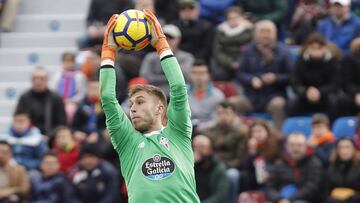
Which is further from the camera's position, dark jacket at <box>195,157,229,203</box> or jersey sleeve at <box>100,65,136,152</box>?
dark jacket at <box>195,157,229,203</box>

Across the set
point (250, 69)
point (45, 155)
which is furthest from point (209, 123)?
point (45, 155)

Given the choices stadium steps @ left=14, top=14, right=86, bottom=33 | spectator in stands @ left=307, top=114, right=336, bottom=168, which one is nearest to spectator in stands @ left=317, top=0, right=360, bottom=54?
spectator in stands @ left=307, top=114, right=336, bottom=168

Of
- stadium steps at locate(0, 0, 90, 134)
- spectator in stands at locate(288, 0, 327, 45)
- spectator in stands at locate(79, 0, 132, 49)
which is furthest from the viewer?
stadium steps at locate(0, 0, 90, 134)

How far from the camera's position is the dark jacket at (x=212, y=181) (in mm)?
13156

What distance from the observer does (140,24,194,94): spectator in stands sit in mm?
14625

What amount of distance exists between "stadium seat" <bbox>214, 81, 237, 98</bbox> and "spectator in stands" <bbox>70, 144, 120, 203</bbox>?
2085 mm

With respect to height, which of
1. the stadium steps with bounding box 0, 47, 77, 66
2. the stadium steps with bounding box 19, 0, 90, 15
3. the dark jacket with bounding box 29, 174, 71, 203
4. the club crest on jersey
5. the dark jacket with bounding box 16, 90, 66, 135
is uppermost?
the stadium steps with bounding box 19, 0, 90, 15

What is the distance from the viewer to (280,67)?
14.8 meters

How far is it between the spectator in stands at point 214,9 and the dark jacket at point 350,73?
264 centimetres

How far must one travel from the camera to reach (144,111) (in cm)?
845

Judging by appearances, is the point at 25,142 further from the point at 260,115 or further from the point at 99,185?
the point at 260,115

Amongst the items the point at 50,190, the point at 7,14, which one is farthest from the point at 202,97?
the point at 7,14

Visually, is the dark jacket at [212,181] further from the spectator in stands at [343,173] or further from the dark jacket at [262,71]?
the dark jacket at [262,71]

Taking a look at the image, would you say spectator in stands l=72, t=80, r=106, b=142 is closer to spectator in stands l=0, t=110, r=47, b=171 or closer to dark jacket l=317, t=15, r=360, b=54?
spectator in stands l=0, t=110, r=47, b=171
